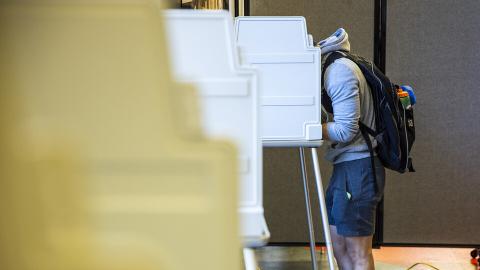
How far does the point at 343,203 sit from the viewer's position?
66.8 inches

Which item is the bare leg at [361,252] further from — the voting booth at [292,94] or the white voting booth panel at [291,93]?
the white voting booth panel at [291,93]

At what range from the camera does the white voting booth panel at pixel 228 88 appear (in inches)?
25.3

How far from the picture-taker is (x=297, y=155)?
108 inches

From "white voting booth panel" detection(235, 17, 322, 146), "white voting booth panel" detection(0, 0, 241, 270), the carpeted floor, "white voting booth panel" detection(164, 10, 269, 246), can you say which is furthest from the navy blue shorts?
"white voting booth panel" detection(0, 0, 241, 270)

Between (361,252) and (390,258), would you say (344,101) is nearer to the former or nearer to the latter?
(361,252)

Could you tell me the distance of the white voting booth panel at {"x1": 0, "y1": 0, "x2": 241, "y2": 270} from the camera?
266 mm

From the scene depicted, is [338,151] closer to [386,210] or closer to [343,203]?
[343,203]

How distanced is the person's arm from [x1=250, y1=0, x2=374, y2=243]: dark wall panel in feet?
3.47

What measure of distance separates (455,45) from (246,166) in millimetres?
2306

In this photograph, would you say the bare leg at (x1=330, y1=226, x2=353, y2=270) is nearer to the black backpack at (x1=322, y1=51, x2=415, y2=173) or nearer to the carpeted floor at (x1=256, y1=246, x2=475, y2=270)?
the black backpack at (x1=322, y1=51, x2=415, y2=173)

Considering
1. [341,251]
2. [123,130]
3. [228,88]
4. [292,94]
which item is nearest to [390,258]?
[341,251]

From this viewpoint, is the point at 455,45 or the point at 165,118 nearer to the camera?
the point at 165,118

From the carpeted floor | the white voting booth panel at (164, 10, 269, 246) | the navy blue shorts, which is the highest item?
the white voting booth panel at (164, 10, 269, 246)

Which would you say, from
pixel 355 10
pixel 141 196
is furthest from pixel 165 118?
pixel 355 10
